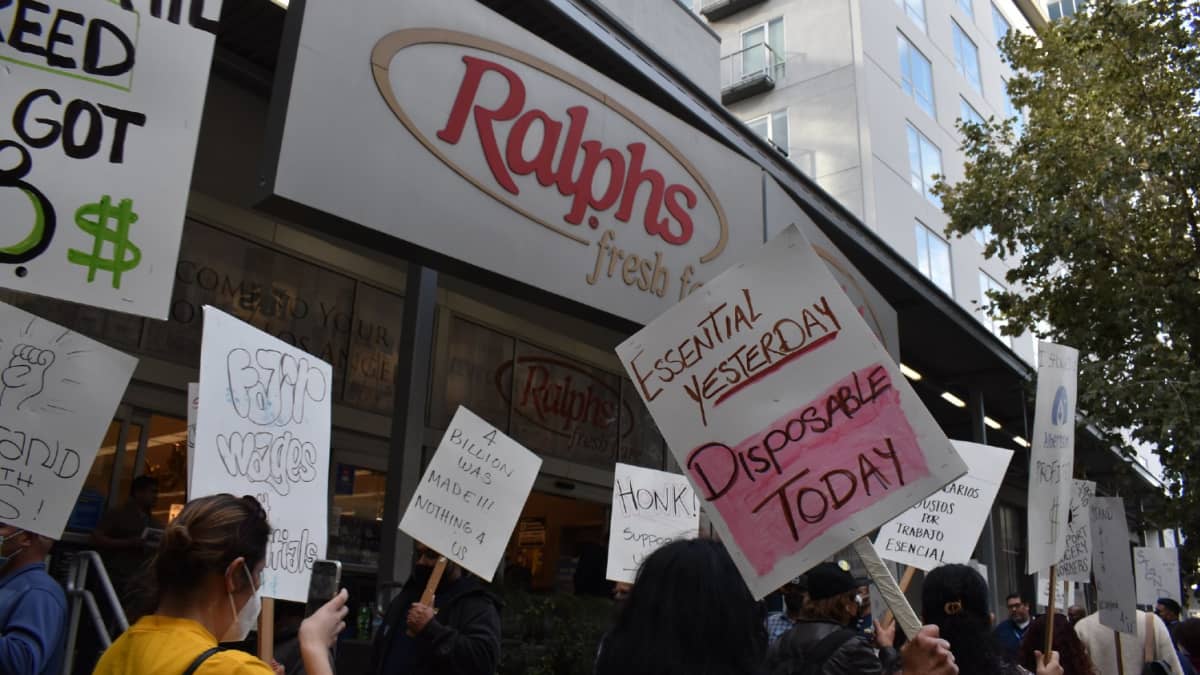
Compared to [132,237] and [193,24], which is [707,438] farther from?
[193,24]

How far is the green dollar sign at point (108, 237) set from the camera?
3500 mm

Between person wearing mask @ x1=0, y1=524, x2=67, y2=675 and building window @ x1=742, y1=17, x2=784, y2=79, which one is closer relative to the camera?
person wearing mask @ x1=0, y1=524, x2=67, y2=675

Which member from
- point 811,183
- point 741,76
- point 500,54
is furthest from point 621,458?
point 741,76

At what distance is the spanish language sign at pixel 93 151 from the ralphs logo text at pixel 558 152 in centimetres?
208

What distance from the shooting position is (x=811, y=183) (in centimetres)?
1170

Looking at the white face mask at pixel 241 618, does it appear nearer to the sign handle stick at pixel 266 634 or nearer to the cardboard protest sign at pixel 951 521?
the sign handle stick at pixel 266 634

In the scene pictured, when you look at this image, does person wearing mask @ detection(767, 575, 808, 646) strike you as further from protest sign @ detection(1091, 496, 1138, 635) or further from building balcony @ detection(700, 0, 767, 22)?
building balcony @ detection(700, 0, 767, 22)

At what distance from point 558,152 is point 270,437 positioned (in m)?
3.95

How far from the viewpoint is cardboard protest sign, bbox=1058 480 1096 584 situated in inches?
262

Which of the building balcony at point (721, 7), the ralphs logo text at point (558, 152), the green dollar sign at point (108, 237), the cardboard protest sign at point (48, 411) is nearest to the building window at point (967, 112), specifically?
the building balcony at point (721, 7)

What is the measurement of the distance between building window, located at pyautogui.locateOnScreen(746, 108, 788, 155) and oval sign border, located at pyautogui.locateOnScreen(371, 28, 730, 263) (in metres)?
16.0

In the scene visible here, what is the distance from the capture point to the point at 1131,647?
7.70 metres

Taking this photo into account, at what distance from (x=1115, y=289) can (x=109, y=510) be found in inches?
545

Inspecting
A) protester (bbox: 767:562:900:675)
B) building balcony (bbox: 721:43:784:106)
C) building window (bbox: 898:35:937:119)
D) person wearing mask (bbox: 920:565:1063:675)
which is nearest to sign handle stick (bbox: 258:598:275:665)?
protester (bbox: 767:562:900:675)
